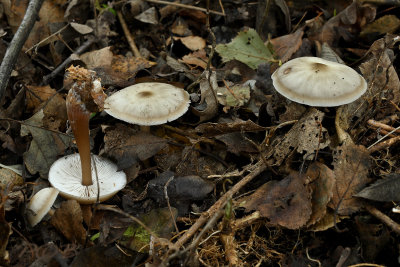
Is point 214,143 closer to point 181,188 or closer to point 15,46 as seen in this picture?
point 181,188

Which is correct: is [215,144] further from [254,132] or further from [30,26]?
[30,26]

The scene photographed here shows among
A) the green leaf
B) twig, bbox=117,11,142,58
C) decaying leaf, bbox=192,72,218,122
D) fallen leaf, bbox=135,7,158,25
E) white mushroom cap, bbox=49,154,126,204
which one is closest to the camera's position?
white mushroom cap, bbox=49,154,126,204

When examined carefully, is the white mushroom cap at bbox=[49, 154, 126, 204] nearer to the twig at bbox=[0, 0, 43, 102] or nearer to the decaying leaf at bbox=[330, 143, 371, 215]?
the twig at bbox=[0, 0, 43, 102]

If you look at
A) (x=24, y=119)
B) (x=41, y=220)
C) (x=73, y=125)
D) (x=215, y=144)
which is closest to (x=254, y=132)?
(x=215, y=144)

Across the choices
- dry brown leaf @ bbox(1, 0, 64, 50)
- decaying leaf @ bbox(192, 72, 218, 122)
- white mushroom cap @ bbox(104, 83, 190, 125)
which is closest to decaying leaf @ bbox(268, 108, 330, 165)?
decaying leaf @ bbox(192, 72, 218, 122)

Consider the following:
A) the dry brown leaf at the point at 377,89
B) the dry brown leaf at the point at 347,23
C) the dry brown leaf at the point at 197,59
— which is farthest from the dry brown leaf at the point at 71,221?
the dry brown leaf at the point at 347,23

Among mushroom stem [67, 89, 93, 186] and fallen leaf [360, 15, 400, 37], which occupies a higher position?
mushroom stem [67, 89, 93, 186]

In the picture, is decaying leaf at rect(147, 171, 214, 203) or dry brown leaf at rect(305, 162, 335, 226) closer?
dry brown leaf at rect(305, 162, 335, 226)
